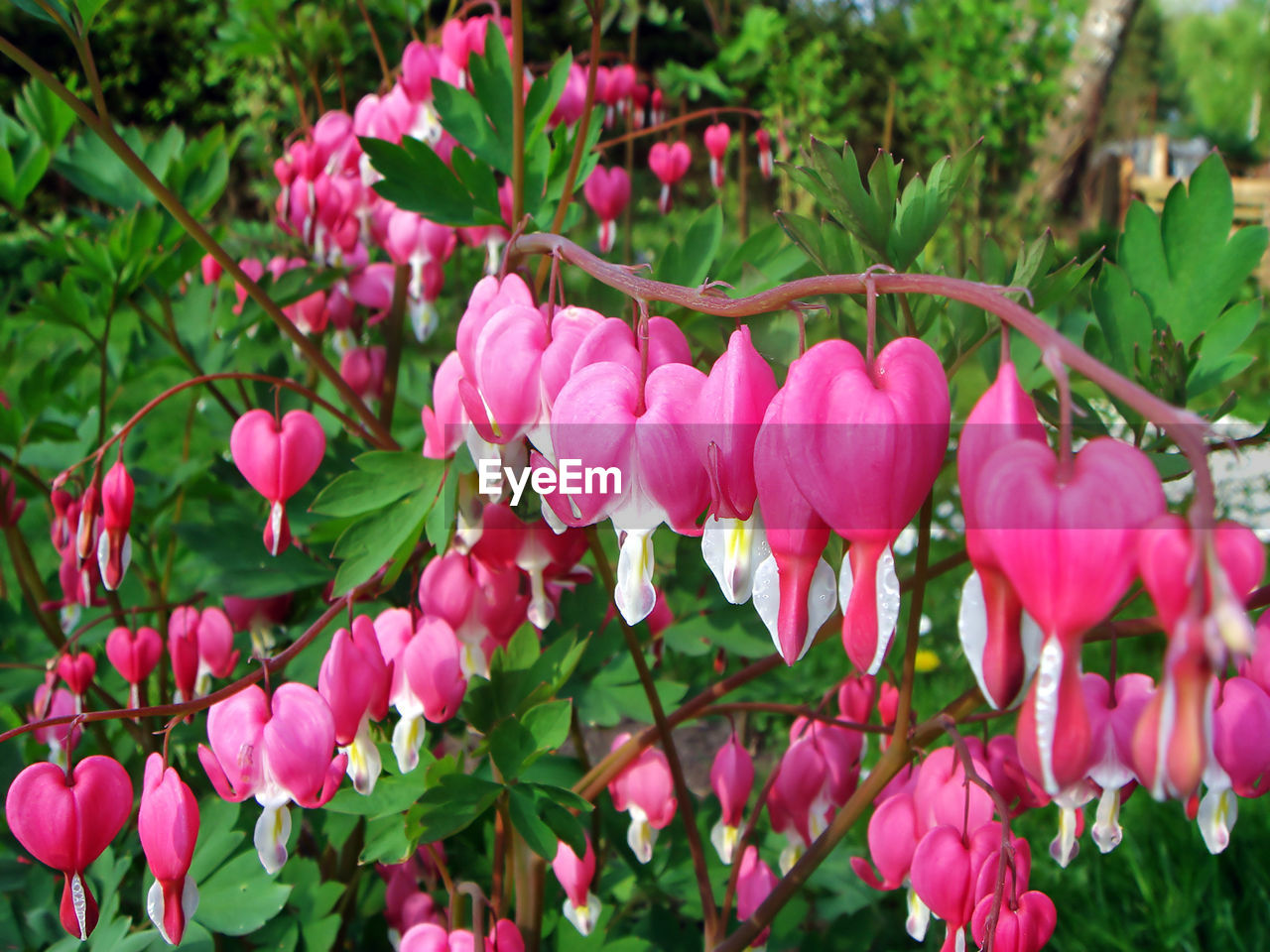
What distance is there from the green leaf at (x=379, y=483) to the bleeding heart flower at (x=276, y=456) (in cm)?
9

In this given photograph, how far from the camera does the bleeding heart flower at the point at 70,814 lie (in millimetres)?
675

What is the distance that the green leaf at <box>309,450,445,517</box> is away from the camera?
81 cm

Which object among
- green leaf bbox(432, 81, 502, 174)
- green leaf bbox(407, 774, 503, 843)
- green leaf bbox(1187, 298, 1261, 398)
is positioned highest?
green leaf bbox(432, 81, 502, 174)

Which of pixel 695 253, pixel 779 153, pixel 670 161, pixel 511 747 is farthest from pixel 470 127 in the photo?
pixel 779 153

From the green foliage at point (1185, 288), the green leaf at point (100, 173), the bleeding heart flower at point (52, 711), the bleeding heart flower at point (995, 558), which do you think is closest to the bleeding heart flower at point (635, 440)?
the bleeding heart flower at point (995, 558)

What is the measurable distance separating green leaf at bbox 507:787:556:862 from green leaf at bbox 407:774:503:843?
0.9 inches

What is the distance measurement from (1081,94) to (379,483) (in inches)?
305

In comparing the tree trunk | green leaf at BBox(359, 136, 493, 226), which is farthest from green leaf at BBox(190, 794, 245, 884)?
the tree trunk

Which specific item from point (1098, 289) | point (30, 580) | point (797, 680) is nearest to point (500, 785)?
point (1098, 289)

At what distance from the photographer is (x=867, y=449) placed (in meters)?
0.40

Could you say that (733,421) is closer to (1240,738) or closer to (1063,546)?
(1063,546)

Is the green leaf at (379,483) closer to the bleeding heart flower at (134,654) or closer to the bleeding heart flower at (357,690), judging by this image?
the bleeding heart flower at (357,690)

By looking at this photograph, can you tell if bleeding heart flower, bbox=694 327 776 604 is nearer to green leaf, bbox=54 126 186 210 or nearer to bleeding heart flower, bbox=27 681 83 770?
bleeding heart flower, bbox=27 681 83 770

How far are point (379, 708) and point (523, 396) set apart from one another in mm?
323
